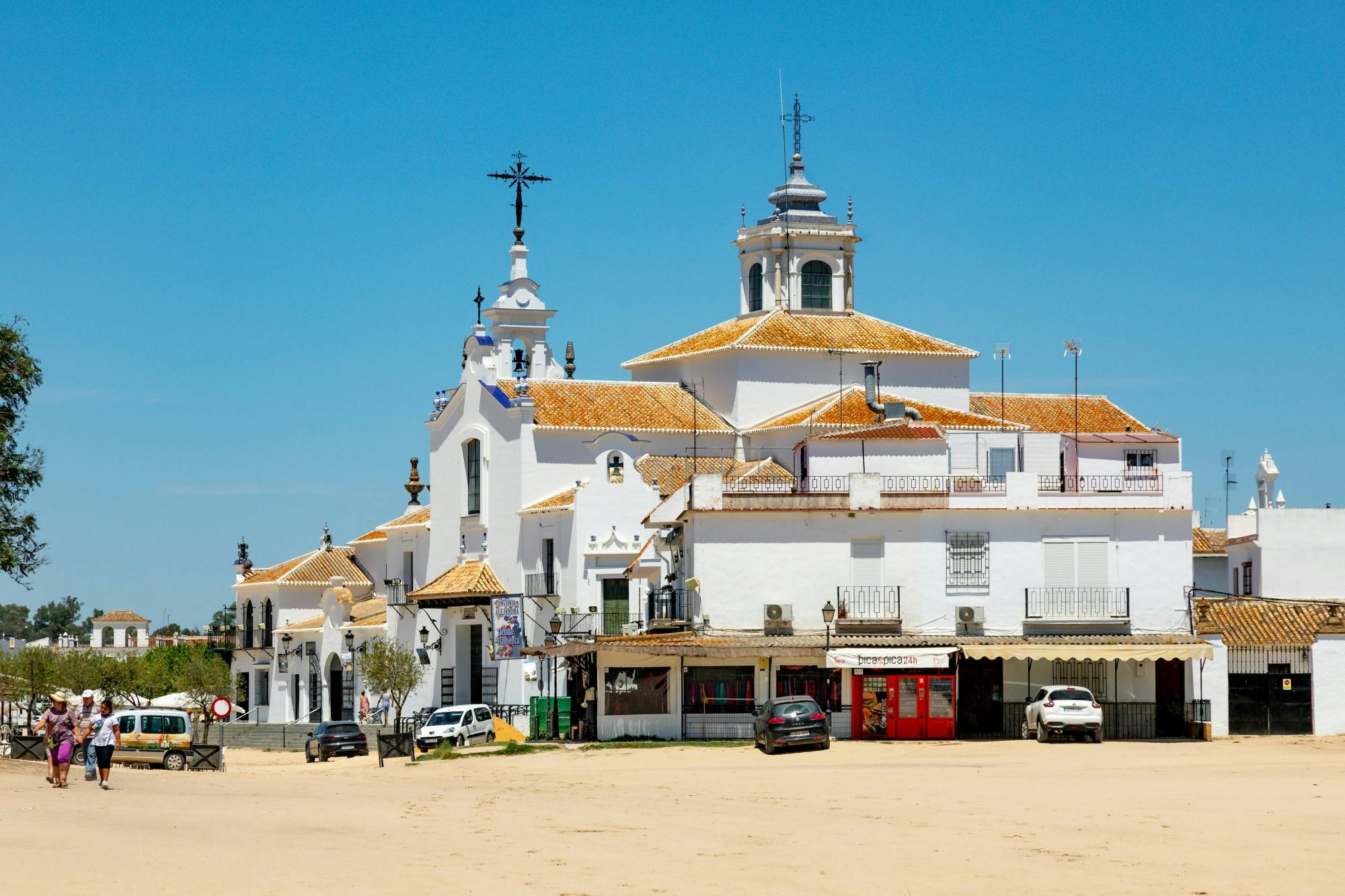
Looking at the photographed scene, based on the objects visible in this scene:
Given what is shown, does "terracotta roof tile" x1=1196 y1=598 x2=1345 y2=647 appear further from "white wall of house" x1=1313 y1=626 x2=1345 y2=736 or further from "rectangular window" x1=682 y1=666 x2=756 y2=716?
"rectangular window" x1=682 y1=666 x2=756 y2=716

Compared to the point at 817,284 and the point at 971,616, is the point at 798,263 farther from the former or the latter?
the point at 971,616

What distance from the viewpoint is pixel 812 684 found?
46.8 metres

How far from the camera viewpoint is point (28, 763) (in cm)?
4244

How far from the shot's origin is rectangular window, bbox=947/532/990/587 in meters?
47.9

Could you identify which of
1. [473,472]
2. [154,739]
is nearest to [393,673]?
[473,472]

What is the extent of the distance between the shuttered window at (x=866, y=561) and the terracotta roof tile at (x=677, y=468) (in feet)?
40.1

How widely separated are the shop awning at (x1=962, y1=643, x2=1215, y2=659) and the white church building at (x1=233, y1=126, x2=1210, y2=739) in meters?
0.07

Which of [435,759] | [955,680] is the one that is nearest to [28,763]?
[435,759]

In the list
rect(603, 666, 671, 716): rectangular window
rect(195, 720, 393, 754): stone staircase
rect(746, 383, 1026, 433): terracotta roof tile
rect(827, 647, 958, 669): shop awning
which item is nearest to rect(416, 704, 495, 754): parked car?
rect(603, 666, 671, 716): rectangular window

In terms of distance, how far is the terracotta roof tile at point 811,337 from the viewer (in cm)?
6831

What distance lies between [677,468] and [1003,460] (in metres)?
12.3

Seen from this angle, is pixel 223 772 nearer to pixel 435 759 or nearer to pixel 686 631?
pixel 435 759

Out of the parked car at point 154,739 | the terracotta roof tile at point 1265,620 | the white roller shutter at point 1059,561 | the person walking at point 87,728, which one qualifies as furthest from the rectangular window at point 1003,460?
the person walking at point 87,728

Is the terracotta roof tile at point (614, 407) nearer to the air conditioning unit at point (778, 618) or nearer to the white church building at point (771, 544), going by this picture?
the white church building at point (771, 544)
